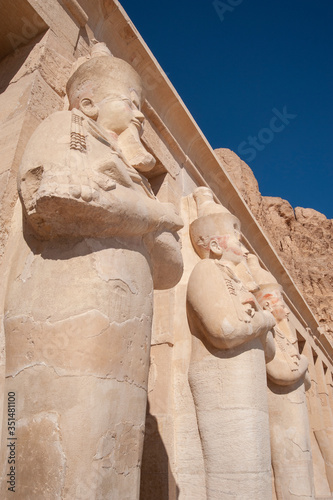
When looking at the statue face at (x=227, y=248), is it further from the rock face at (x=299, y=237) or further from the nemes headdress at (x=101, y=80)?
the rock face at (x=299, y=237)

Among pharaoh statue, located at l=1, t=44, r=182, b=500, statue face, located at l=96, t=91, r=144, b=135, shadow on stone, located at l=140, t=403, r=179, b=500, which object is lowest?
shadow on stone, located at l=140, t=403, r=179, b=500

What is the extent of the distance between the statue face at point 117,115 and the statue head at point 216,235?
1.45 meters

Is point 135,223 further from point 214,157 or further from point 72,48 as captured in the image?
point 214,157

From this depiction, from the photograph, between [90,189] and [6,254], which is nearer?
[90,189]

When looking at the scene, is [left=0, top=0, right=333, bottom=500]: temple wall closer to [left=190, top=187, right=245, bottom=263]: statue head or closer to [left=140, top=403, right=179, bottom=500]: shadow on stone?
[left=140, top=403, right=179, bottom=500]: shadow on stone

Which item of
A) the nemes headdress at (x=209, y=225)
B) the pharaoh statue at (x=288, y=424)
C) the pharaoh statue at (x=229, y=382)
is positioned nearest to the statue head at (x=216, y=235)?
the nemes headdress at (x=209, y=225)

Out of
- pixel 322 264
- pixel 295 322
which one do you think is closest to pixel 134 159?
pixel 295 322

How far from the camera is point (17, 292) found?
1637mm

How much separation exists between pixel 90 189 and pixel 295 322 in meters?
7.29

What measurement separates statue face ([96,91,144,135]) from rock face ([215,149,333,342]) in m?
13.5

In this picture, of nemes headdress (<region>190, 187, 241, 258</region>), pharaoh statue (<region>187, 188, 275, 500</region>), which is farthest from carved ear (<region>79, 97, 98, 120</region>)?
nemes headdress (<region>190, 187, 241, 258</region>)

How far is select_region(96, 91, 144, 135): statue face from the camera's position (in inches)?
88.1

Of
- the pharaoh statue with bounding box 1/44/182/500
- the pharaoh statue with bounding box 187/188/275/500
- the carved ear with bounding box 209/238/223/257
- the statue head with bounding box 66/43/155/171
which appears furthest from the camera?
the carved ear with bounding box 209/238/223/257

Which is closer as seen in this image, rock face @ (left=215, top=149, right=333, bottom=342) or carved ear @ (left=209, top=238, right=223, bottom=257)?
carved ear @ (left=209, top=238, right=223, bottom=257)
